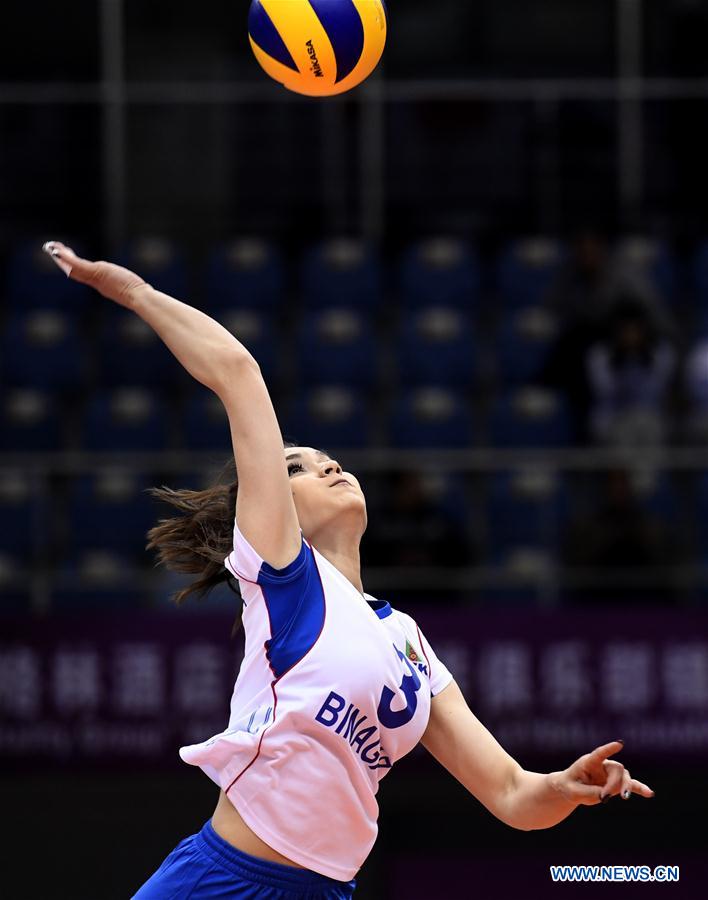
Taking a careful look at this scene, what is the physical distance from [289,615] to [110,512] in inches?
210

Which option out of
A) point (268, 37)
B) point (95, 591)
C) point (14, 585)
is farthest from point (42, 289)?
point (268, 37)

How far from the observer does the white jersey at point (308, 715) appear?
11.3 ft

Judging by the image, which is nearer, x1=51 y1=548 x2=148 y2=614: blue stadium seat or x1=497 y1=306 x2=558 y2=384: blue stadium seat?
x1=51 y1=548 x2=148 y2=614: blue stadium seat

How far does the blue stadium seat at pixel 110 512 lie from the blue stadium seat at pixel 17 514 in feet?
0.67

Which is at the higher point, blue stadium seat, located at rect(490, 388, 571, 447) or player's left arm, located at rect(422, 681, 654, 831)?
player's left arm, located at rect(422, 681, 654, 831)

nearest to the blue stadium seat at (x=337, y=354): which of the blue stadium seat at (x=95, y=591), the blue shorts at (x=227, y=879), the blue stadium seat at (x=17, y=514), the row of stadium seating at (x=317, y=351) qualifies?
the row of stadium seating at (x=317, y=351)

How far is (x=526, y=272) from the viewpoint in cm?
1096

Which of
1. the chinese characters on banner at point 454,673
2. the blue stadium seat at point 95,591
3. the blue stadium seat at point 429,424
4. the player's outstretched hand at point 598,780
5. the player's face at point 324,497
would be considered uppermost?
the player's face at point 324,497

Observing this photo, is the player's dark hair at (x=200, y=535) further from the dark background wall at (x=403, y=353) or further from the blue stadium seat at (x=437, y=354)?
the blue stadium seat at (x=437, y=354)

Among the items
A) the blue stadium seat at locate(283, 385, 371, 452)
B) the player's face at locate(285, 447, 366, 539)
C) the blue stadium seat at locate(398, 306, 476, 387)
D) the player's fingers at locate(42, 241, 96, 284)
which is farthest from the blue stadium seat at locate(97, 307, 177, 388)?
the player's fingers at locate(42, 241, 96, 284)

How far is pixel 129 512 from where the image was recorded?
8.72m

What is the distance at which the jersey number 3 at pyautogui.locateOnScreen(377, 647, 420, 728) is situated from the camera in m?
3.52

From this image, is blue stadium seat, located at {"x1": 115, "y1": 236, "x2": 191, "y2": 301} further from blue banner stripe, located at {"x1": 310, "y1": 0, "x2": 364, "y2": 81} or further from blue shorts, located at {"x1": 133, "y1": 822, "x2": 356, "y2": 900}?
blue shorts, located at {"x1": 133, "y1": 822, "x2": 356, "y2": 900}

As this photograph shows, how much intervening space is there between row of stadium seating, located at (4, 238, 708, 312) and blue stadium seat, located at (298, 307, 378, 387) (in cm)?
49
